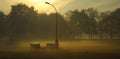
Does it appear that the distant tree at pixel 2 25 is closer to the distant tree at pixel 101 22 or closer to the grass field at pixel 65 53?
the distant tree at pixel 101 22

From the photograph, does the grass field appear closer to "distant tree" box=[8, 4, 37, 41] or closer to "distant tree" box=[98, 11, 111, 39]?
"distant tree" box=[8, 4, 37, 41]

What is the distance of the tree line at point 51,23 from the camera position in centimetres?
10394

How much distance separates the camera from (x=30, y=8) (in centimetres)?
11362

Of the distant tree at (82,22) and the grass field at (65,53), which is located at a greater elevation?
the distant tree at (82,22)

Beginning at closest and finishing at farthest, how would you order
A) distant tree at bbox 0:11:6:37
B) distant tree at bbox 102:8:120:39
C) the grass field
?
1. the grass field
2. distant tree at bbox 0:11:6:37
3. distant tree at bbox 102:8:120:39

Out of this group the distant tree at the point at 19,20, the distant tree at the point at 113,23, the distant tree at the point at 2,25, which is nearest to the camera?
the distant tree at the point at 19,20

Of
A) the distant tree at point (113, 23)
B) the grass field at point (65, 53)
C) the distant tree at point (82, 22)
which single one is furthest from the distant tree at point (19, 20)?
the grass field at point (65, 53)

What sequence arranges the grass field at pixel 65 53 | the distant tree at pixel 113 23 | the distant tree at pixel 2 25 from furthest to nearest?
the distant tree at pixel 113 23 → the distant tree at pixel 2 25 → the grass field at pixel 65 53

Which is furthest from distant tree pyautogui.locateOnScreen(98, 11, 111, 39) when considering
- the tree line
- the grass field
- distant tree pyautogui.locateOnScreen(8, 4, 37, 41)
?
the grass field

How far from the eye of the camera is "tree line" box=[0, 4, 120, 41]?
341ft

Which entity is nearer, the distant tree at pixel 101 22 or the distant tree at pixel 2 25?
the distant tree at pixel 2 25

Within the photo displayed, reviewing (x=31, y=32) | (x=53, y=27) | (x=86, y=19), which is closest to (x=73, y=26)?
(x=86, y=19)

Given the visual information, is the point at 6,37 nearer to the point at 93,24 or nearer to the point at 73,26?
the point at 73,26

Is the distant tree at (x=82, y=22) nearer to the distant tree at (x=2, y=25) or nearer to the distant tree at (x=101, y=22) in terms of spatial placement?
the distant tree at (x=101, y=22)
